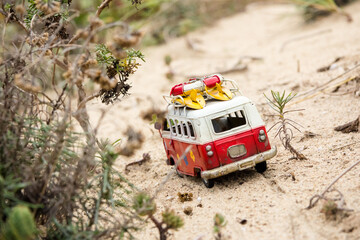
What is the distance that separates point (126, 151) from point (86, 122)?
1.42 meters

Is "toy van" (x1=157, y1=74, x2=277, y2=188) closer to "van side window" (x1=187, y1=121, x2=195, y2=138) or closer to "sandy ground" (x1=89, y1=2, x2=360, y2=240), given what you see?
"van side window" (x1=187, y1=121, x2=195, y2=138)

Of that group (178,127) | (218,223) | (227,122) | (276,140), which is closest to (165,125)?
(178,127)

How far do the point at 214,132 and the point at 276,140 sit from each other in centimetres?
142

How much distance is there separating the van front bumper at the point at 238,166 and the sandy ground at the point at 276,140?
23cm

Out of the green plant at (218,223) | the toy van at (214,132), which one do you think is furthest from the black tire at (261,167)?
the green plant at (218,223)

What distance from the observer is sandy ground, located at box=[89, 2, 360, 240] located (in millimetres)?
4005

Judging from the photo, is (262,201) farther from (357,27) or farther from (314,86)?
(357,27)

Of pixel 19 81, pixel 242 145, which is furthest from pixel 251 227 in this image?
pixel 19 81

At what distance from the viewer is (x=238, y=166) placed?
4.72m

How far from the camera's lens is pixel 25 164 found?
153 inches

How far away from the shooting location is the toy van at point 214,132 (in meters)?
4.74

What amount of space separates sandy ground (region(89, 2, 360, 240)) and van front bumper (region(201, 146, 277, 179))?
0.76 ft

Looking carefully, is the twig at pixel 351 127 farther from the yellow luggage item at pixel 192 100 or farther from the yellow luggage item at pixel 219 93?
the yellow luggage item at pixel 192 100

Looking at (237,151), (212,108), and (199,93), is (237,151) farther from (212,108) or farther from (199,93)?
(199,93)
